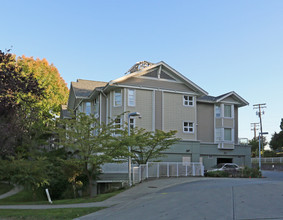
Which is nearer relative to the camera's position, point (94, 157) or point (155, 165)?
point (94, 157)

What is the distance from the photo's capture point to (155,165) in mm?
24484

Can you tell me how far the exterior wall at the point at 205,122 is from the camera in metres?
34.9

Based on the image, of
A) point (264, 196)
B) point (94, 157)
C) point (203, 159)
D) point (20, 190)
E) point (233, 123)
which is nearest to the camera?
point (264, 196)

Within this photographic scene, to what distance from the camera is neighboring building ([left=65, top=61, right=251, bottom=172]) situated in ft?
101

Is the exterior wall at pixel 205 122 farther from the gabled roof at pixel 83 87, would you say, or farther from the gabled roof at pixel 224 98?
the gabled roof at pixel 83 87

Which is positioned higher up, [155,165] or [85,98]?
[85,98]

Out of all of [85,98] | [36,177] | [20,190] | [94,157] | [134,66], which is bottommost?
[20,190]

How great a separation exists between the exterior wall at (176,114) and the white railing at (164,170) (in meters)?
5.70

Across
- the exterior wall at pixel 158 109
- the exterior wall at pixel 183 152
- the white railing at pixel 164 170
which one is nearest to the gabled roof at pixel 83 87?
the exterior wall at pixel 158 109

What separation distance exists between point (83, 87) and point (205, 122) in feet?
47.2

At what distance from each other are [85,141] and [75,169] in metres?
2.74

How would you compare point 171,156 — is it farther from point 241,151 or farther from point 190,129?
point 241,151

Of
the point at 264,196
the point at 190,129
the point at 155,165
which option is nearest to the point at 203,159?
the point at 190,129

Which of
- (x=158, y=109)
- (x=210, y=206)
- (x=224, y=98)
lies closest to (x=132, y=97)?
(x=158, y=109)
